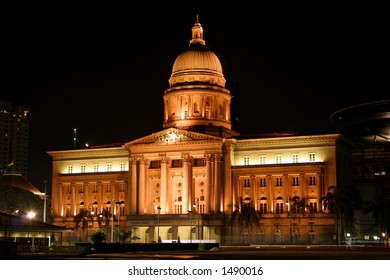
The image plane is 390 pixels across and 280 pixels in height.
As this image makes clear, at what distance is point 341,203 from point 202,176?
27.0m

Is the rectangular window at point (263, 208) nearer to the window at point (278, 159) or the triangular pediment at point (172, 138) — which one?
the window at point (278, 159)

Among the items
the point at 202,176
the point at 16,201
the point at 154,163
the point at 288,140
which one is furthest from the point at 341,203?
the point at 16,201

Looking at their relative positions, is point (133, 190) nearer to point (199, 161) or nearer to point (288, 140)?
point (199, 161)

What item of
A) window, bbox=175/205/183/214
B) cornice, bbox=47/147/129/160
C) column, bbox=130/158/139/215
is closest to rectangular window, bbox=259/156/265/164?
window, bbox=175/205/183/214

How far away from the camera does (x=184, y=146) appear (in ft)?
409

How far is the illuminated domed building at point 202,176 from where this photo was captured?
387ft

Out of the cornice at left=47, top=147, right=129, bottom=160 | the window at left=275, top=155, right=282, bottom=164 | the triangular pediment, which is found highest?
the triangular pediment

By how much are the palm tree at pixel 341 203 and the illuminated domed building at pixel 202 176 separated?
1571mm

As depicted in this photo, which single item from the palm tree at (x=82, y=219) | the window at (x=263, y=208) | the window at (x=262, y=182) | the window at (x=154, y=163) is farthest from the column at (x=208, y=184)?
the palm tree at (x=82, y=219)

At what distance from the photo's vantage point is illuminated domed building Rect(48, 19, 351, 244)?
11788cm

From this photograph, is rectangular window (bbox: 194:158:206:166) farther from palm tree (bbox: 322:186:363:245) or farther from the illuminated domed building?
palm tree (bbox: 322:186:363:245)

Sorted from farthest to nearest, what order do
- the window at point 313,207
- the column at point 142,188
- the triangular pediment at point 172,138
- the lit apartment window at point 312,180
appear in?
the column at point 142,188
the triangular pediment at point 172,138
the lit apartment window at point 312,180
the window at point 313,207

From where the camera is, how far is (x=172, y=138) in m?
126

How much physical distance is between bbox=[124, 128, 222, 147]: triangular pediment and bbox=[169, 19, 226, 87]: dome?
13919mm
